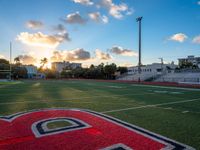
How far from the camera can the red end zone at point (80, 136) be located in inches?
134

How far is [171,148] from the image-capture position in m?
3.38

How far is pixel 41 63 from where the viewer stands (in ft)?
378

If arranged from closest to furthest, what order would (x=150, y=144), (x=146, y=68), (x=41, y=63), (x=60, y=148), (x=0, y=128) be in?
(x=60, y=148), (x=150, y=144), (x=0, y=128), (x=146, y=68), (x=41, y=63)

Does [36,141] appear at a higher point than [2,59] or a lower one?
lower

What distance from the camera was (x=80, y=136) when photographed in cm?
391

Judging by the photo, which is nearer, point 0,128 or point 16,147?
point 16,147

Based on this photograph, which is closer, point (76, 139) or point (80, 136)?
point (76, 139)

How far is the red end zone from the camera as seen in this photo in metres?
3.41

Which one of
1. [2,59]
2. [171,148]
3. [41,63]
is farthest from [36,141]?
[41,63]

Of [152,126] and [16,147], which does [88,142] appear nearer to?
[16,147]

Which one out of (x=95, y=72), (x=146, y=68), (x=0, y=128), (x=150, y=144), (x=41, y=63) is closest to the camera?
(x=150, y=144)

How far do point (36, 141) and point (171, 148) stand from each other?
277 centimetres

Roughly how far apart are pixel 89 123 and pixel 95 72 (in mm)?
58994

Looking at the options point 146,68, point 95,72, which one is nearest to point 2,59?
point 95,72
